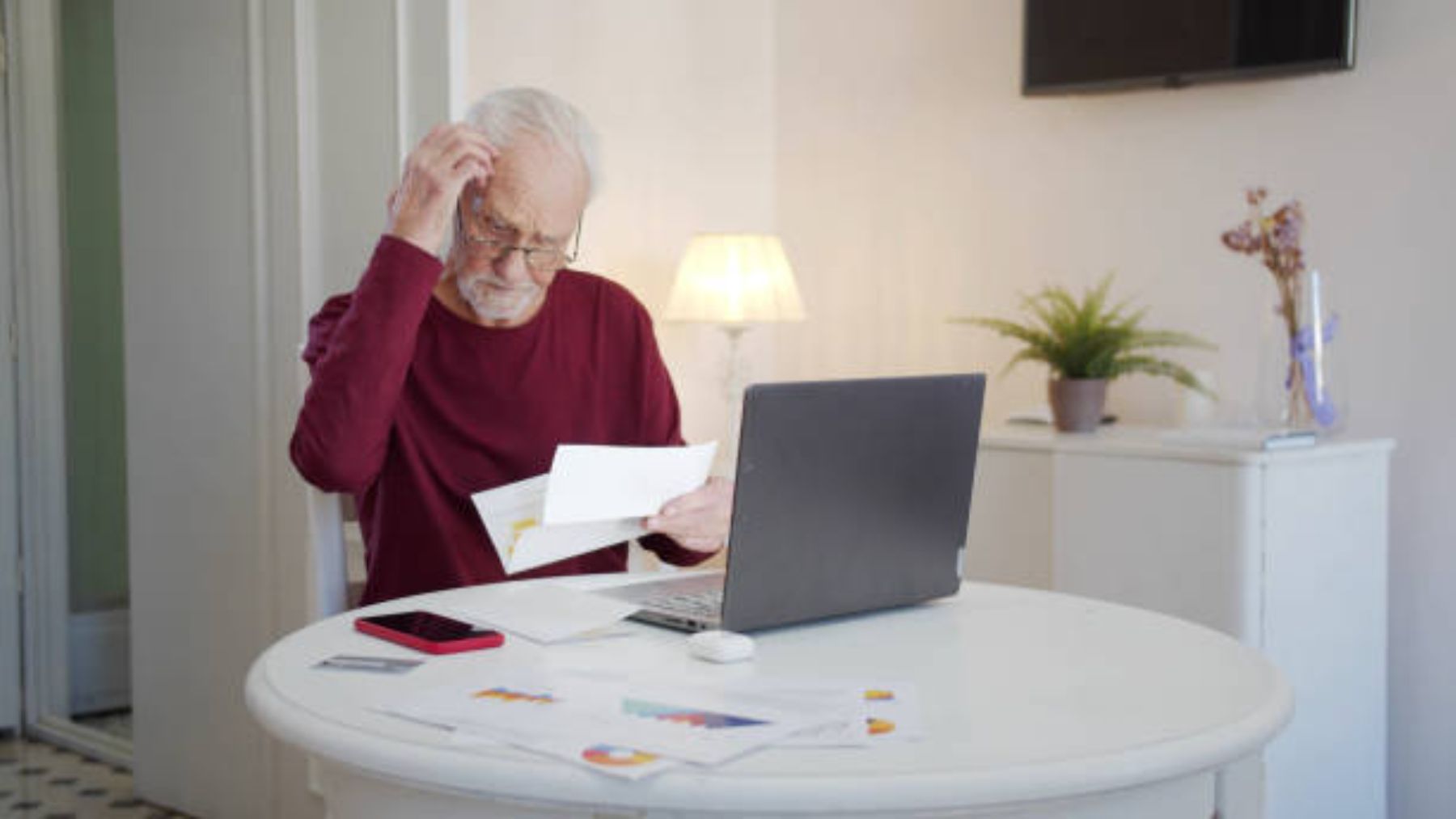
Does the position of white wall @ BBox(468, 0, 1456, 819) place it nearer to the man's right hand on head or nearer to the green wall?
the man's right hand on head

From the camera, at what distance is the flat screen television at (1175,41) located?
284 centimetres

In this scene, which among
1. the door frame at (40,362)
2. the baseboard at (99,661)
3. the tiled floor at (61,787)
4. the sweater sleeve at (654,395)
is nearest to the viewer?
the sweater sleeve at (654,395)

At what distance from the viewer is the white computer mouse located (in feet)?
4.39

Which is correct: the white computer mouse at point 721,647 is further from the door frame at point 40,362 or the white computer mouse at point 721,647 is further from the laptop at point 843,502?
the door frame at point 40,362

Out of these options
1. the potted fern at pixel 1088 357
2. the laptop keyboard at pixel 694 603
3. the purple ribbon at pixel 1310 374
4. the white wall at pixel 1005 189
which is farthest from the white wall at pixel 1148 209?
the laptop keyboard at pixel 694 603

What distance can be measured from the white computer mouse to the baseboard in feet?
10.5

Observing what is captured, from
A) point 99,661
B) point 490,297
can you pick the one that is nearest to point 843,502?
point 490,297

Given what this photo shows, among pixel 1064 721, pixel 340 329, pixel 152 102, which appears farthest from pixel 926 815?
pixel 152 102

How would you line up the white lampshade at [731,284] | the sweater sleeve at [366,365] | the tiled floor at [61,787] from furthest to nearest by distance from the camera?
the white lampshade at [731,284] < the tiled floor at [61,787] < the sweater sleeve at [366,365]

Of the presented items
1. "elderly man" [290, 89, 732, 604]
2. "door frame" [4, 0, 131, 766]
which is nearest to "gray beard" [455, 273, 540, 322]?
"elderly man" [290, 89, 732, 604]

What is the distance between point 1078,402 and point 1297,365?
1.32ft

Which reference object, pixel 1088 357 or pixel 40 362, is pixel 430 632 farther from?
pixel 40 362

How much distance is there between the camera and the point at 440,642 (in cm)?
137

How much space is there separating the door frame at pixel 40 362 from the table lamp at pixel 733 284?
1.74 m
